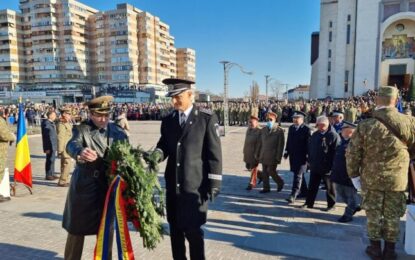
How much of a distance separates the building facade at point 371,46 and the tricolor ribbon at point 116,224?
179ft

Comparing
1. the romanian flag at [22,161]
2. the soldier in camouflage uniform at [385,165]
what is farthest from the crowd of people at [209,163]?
the romanian flag at [22,161]

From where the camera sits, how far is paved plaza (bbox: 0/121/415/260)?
4145 millimetres

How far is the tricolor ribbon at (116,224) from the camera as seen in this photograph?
2.95 m

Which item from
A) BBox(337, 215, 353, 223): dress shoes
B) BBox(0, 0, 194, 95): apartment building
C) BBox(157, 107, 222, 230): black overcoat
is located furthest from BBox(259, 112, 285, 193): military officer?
BBox(0, 0, 194, 95): apartment building

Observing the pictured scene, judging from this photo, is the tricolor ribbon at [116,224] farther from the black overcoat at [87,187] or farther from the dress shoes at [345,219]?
the dress shoes at [345,219]

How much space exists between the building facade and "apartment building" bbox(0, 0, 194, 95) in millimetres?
46894

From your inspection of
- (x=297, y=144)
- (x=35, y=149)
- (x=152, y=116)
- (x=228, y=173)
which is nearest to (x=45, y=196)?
(x=228, y=173)

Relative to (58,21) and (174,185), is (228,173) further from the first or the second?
(58,21)

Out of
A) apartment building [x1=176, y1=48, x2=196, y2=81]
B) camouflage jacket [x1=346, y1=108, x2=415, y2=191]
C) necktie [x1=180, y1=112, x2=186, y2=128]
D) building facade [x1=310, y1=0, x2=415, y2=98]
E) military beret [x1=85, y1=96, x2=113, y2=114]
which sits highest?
apartment building [x1=176, y1=48, x2=196, y2=81]

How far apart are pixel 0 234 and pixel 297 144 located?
5.54 metres

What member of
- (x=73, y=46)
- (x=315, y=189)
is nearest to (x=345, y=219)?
(x=315, y=189)

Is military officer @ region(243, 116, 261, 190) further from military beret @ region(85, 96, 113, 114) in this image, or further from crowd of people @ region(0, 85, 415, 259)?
military beret @ region(85, 96, 113, 114)

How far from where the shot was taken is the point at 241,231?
16.1 feet

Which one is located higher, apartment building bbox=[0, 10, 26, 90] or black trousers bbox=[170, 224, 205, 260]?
apartment building bbox=[0, 10, 26, 90]
